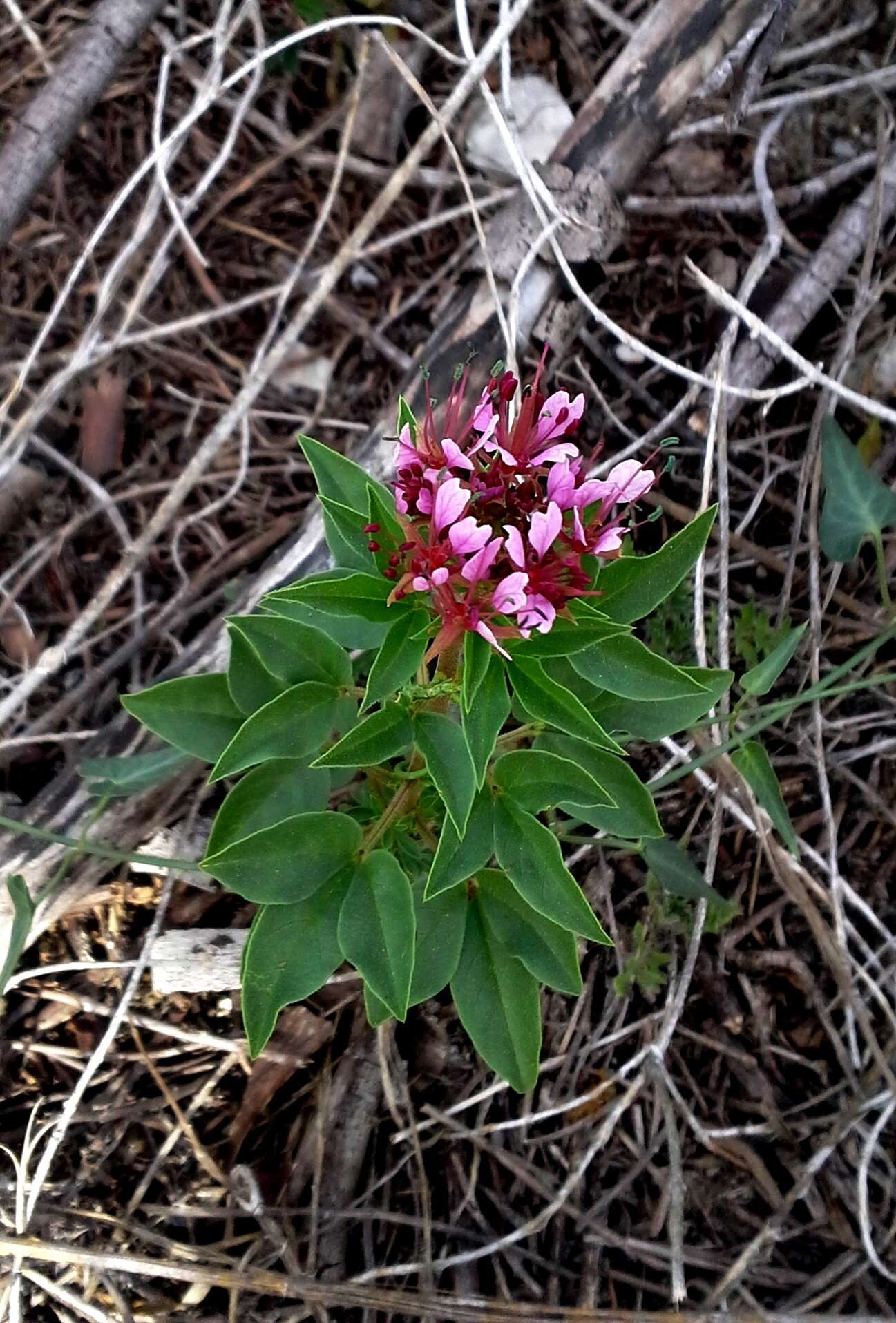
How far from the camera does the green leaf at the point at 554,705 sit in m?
0.99

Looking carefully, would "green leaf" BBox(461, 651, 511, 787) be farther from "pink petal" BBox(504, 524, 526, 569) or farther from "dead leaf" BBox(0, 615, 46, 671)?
"dead leaf" BBox(0, 615, 46, 671)

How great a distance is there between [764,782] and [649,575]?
1.09 feet

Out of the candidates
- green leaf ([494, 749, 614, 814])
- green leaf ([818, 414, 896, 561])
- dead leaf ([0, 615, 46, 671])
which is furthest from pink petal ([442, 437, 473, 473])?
dead leaf ([0, 615, 46, 671])

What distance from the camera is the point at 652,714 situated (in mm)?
1182


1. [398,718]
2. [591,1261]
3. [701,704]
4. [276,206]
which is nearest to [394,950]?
[398,718]

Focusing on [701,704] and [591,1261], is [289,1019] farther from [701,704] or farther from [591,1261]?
[701,704]

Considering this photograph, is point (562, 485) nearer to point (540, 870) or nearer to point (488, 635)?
point (488, 635)

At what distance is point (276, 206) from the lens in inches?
77.4

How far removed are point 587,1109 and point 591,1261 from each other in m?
0.21

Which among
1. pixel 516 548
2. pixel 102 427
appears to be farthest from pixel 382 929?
pixel 102 427

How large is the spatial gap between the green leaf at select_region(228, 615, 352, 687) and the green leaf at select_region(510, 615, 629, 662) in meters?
0.27

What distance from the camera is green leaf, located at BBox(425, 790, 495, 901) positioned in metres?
1.02

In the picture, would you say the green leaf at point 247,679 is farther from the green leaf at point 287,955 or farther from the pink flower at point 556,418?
the pink flower at point 556,418

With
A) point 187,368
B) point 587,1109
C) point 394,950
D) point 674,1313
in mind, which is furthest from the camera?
point 187,368
